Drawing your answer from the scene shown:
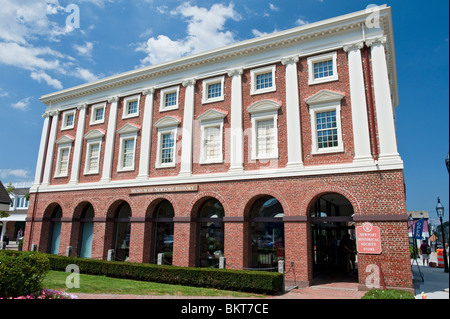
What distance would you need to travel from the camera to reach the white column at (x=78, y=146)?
1006 inches

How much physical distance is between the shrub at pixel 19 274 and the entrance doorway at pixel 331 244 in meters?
12.8

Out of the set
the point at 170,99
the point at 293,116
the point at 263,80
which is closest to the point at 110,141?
the point at 170,99

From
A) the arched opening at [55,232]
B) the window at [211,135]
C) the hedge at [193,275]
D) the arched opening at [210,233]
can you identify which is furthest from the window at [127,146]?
the arched opening at [55,232]

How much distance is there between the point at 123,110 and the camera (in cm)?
2475

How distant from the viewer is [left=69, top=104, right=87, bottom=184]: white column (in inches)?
1006

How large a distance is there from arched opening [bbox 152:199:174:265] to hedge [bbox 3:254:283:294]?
3.66 meters

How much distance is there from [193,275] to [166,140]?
1031cm

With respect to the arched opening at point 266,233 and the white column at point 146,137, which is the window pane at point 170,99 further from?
the arched opening at point 266,233

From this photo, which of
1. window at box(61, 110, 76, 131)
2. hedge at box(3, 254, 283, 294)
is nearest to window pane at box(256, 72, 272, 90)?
hedge at box(3, 254, 283, 294)

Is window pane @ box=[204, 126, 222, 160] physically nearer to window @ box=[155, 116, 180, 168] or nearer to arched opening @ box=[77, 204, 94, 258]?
window @ box=[155, 116, 180, 168]
